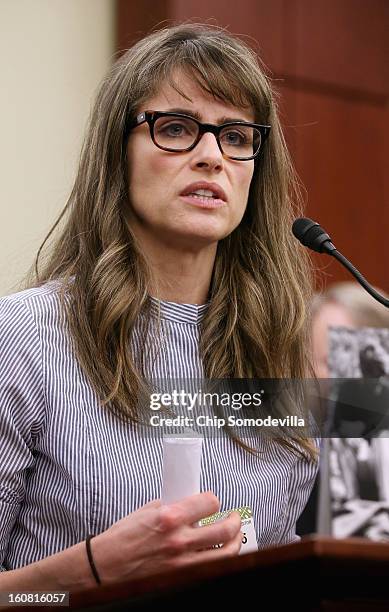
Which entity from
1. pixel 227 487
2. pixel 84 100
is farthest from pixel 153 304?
pixel 84 100

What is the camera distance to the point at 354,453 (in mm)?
1906

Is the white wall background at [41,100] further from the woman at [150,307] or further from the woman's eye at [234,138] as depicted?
the woman's eye at [234,138]

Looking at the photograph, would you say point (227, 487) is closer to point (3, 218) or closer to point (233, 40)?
point (233, 40)

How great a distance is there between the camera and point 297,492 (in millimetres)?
1825

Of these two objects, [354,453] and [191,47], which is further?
[354,453]

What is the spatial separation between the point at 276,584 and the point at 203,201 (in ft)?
2.63

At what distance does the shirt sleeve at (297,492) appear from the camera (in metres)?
1.80

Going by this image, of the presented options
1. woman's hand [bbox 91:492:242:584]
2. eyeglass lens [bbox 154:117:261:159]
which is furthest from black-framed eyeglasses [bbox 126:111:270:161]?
woman's hand [bbox 91:492:242:584]

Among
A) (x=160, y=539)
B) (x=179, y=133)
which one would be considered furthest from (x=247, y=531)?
(x=179, y=133)

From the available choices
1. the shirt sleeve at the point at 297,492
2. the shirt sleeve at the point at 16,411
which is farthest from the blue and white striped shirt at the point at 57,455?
the shirt sleeve at the point at 297,492

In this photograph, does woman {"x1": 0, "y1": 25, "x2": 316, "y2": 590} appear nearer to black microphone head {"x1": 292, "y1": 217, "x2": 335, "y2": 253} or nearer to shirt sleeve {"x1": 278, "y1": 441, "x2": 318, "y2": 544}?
shirt sleeve {"x1": 278, "y1": 441, "x2": 318, "y2": 544}

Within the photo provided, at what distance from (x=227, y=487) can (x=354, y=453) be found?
1.19ft

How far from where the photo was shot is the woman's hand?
1.30m

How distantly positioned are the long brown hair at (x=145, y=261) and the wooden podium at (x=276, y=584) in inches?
22.5
